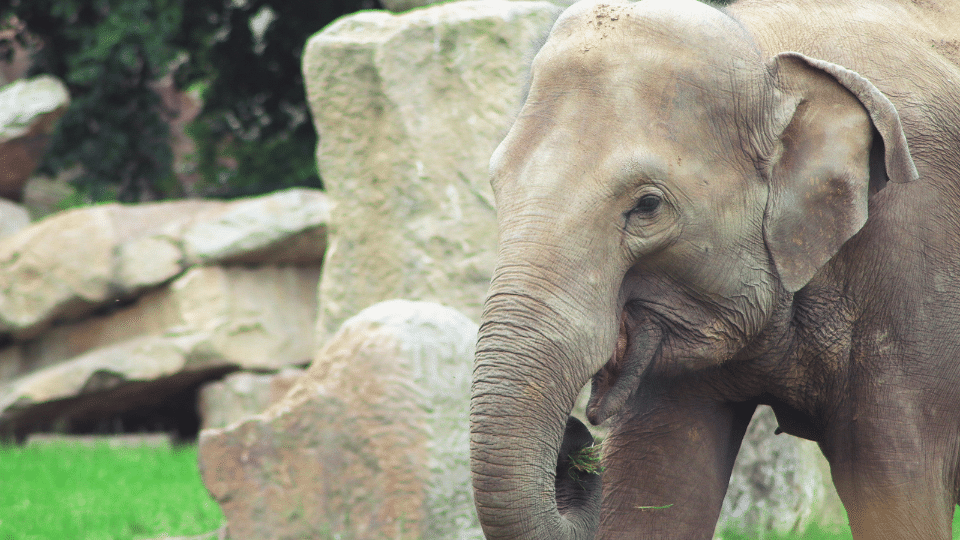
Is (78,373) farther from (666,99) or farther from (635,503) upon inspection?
(666,99)

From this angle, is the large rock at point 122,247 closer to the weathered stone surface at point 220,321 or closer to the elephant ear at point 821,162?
the weathered stone surface at point 220,321

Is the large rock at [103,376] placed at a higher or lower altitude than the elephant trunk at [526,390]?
lower

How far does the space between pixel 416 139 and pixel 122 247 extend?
401 centimetres

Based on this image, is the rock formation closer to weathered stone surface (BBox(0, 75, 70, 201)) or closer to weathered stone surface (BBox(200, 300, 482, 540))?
weathered stone surface (BBox(0, 75, 70, 201))

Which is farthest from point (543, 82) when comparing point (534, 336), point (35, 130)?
point (35, 130)

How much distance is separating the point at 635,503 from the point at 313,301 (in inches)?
276

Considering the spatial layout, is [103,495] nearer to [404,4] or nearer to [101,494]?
[101,494]

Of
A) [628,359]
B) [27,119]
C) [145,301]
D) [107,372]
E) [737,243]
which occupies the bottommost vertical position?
[107,372]

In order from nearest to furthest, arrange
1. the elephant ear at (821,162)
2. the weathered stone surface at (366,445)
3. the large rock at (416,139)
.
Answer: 1. the elephant ear at (821,162)
2. the weathered stone surface at (366,445)
3. the large rock at (416,139)

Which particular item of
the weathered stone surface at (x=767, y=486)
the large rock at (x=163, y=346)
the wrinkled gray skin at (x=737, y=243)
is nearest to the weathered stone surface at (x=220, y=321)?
the large rock at (x=163, y=346)

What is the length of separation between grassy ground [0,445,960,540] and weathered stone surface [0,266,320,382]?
3.34 feet

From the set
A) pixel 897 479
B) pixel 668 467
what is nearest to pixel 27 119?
pixel 668 467

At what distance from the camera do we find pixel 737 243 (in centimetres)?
274

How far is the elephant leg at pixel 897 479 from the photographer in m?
2.89
